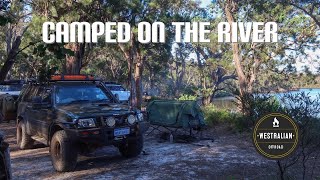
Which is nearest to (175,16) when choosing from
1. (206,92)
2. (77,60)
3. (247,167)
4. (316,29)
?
(77,60)

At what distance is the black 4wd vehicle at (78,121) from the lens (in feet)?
22.5

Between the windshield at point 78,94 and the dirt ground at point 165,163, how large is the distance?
4.58ft

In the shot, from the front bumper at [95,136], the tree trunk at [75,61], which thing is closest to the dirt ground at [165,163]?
the front bumper at [95,136]

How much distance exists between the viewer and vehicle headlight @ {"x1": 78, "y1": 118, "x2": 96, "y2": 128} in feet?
22.3

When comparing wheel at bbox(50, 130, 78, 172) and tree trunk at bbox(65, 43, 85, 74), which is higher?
tree trunk at bbox(65, 43, 85, 74)

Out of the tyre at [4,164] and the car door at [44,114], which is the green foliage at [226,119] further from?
the tyre at [4,164]

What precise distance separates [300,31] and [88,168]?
2207cm

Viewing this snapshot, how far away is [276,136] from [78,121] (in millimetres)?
3924

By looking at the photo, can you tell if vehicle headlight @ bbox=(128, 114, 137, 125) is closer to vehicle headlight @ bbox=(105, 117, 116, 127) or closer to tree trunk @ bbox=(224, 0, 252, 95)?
vehicle headlight @ bbox=(105, 117, 116, 127)

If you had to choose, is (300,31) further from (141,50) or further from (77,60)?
(77,60)

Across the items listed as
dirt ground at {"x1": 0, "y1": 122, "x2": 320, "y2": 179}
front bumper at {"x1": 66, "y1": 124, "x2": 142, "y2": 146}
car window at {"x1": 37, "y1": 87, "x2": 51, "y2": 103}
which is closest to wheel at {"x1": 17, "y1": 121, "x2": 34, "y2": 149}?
dirt ground at {"x1": 0, "y1": 122, "x2": 320, "y2": 179}

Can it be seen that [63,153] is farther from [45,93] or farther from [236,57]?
[236,57]

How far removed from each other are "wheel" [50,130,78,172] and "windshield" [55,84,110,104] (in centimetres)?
103

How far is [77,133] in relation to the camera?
672 cm
